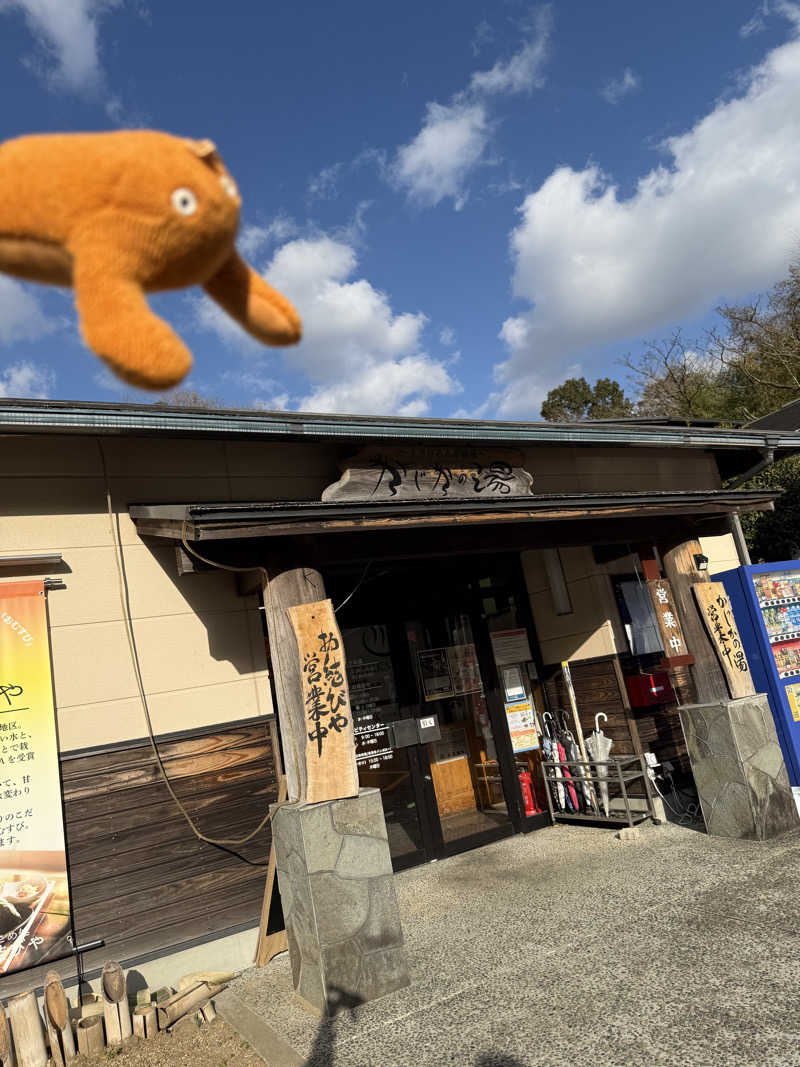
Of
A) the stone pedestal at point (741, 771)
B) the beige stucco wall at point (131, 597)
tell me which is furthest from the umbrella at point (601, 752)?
the beige stucco wall at point (131, 597)

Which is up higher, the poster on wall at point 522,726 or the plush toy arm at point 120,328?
the plush toy arm at point 120,328

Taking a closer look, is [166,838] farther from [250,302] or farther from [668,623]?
[668,623]

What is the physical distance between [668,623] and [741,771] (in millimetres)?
1337

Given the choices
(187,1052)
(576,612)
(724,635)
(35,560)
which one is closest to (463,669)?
(576,612)

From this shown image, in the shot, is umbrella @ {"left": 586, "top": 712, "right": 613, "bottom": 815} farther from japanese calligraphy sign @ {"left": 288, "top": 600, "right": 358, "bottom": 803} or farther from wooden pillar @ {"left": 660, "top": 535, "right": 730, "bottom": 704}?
japanese calligraphy sign @ {"left": 288, "top": 600, "right": 358, "bottom": 803}

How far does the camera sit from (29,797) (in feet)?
13.7

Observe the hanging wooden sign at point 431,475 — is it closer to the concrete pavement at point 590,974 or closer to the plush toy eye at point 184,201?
the concrete pavement at point 590,974

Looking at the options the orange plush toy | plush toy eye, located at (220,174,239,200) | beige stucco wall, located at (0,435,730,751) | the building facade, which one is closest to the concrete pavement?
the building facade

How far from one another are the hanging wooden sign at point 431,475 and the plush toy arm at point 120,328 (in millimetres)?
4239

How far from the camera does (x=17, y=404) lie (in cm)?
410

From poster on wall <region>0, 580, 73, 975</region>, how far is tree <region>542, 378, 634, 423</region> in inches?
1195

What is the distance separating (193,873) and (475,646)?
3428 millimetres

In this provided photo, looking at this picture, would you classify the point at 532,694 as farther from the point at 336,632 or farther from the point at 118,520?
the point at 118,520

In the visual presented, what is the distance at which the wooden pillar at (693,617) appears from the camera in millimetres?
5836
